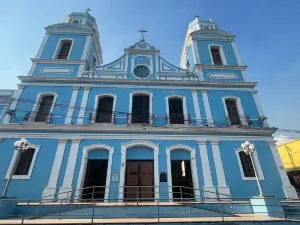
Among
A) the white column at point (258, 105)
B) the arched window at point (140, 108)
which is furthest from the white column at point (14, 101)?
the white column at point (258, 105)

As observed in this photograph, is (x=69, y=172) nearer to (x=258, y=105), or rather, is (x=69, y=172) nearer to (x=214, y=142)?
(x=214, y=142)

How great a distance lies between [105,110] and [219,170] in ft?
25.7

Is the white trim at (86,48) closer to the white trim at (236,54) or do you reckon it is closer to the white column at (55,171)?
the white column at (55,171)

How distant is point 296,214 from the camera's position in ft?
27.6

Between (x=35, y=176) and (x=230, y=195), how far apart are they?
10.2m

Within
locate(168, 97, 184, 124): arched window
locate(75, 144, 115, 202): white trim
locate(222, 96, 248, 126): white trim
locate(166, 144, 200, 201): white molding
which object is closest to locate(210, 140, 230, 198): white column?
locate(166, 144, 200, 201): white molding

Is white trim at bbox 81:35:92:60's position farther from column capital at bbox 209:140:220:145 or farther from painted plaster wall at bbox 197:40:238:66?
column capital at bbox 209:140:220:145

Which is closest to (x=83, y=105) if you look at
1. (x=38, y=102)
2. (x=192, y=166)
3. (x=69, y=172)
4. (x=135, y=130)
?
(x=38, y=102)

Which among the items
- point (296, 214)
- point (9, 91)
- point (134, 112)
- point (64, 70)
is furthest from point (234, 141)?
point (9, 91)

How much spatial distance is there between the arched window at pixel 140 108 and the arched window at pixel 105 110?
1474 mm

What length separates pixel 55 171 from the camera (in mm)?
10117

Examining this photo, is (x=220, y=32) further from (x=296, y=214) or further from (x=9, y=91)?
(x=9, y=91)

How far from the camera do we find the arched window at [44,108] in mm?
12077

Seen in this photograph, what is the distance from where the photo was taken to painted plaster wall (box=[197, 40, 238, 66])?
50.9 ft
